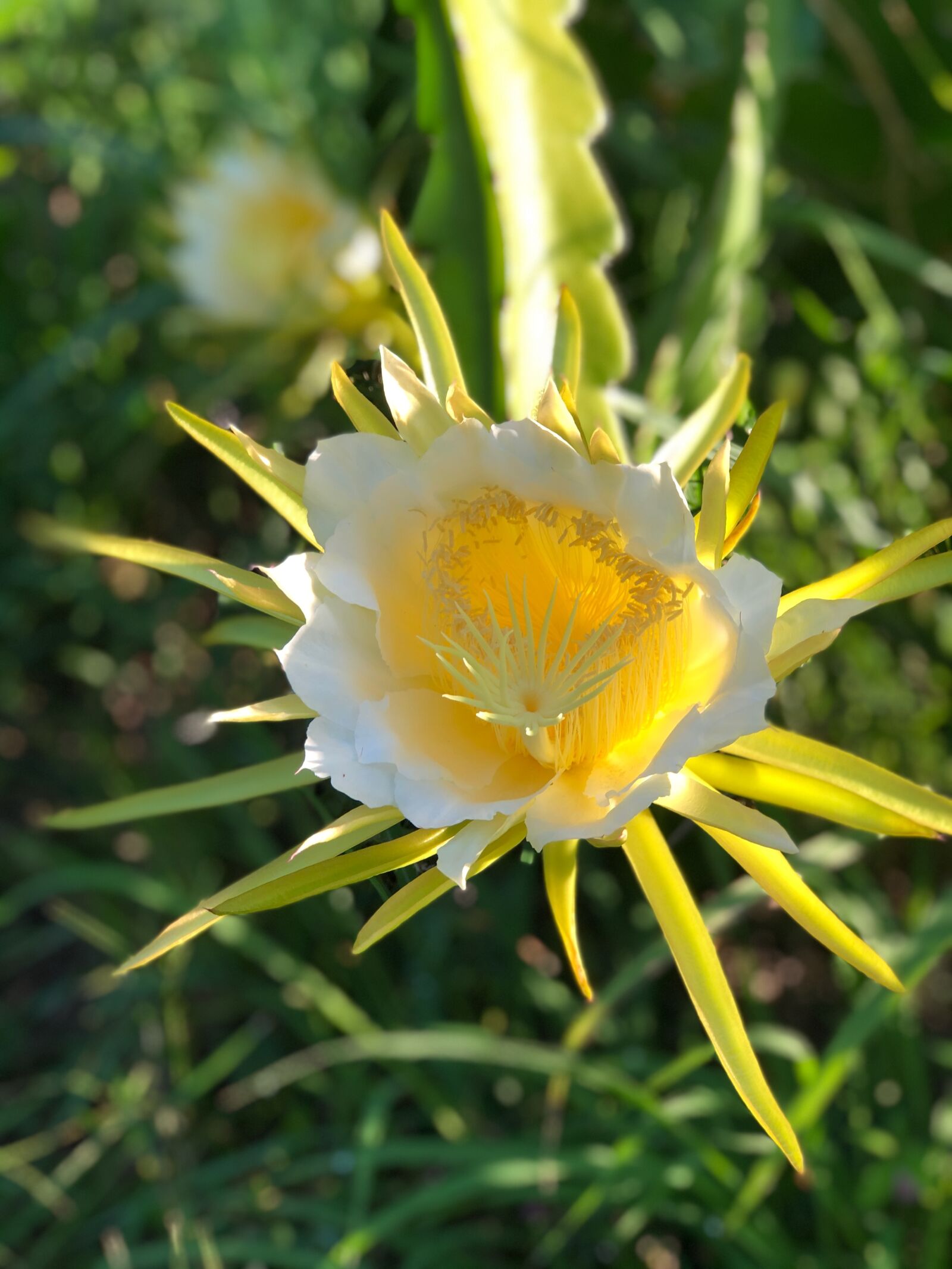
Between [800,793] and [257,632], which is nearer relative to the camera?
[800,793]

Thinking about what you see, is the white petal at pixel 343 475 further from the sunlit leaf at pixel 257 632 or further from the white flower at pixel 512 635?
the sunlit leaf at pixel 257 632

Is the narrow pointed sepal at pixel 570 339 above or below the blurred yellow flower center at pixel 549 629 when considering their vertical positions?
→ above

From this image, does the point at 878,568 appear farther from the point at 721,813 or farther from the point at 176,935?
the point at 176,935

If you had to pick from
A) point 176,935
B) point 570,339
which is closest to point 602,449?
point 570,339

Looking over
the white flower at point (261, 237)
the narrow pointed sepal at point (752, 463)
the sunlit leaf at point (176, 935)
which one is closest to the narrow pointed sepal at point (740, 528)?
the narrow pointed sepal at point (752, 463)

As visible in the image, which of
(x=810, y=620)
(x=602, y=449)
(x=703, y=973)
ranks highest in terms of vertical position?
(x=602, y=449)

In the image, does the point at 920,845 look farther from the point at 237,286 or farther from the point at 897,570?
the point at 237,286
